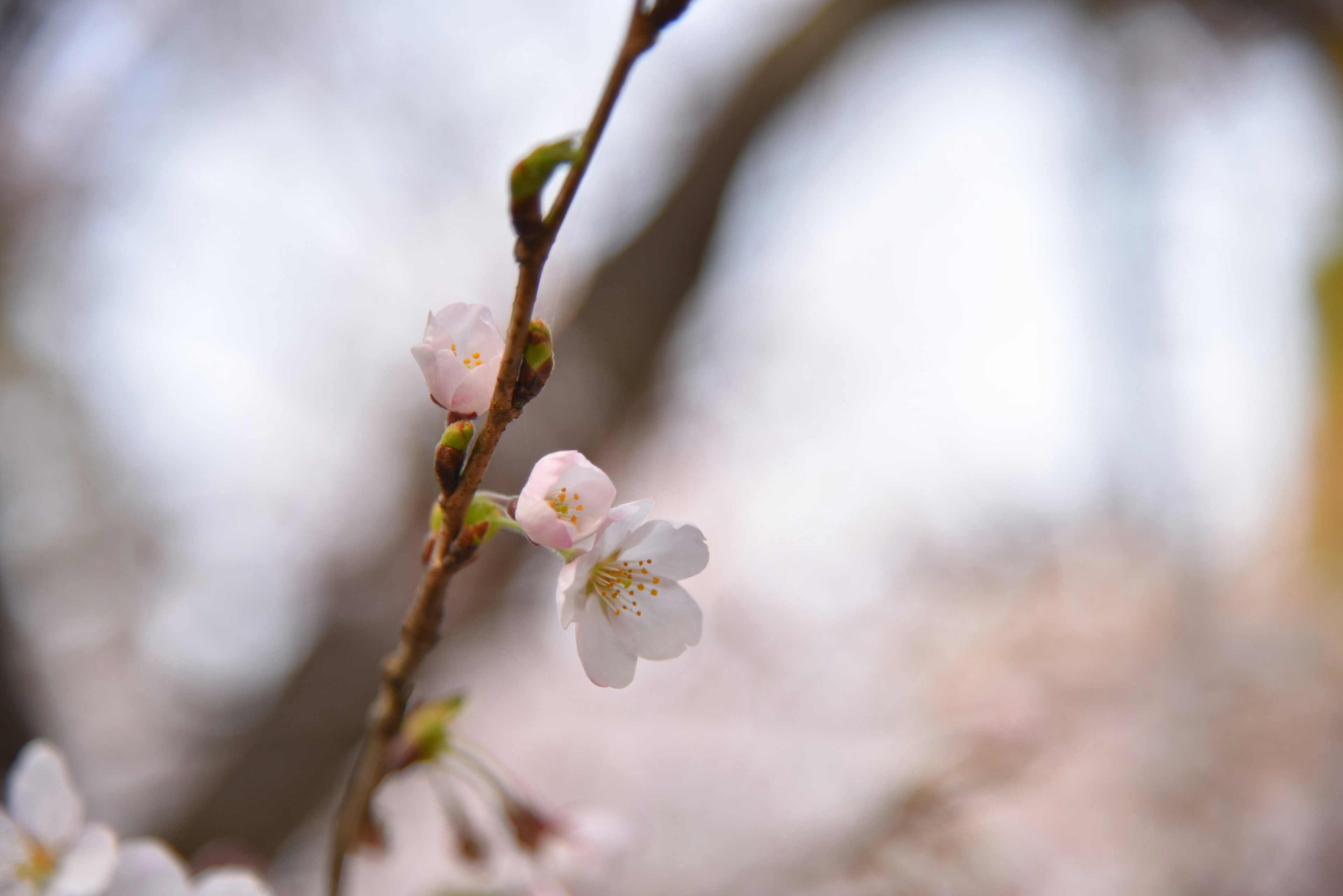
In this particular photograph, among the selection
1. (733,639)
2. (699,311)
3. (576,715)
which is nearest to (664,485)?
(733,639)

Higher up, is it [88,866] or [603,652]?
[603,652]

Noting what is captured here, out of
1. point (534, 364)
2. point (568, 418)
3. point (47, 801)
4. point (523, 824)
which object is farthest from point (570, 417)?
point (534, 364)

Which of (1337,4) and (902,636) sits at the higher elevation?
(1337,4)

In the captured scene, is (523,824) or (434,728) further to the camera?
(523,824)

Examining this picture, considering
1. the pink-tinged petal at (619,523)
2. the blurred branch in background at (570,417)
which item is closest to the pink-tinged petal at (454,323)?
the pink-tinged petal at (619,523)

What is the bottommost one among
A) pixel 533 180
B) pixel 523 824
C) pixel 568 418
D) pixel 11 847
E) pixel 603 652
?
pixel 11 847

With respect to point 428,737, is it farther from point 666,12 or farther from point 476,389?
point 666,12

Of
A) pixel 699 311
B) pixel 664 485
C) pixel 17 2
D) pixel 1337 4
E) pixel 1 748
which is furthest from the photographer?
pixel 664 485

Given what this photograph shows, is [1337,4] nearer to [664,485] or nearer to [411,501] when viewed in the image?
[664,485]
